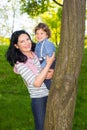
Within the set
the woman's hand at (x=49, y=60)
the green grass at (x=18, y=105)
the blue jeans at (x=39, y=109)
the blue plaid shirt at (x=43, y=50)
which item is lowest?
the green grass at (x=18, y=105)

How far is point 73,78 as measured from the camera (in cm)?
536

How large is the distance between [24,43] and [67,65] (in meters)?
0.75

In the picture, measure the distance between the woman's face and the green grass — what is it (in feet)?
16.3

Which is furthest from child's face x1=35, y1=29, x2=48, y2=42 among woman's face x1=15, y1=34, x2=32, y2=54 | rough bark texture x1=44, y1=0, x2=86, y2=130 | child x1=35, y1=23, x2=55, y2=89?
rough bark texture x1=44, y1=0, x2=86, y2=130

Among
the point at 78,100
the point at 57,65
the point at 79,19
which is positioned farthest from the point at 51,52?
the point at 78,100

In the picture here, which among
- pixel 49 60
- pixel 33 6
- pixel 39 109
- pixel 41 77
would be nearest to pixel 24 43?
pixel 49 60

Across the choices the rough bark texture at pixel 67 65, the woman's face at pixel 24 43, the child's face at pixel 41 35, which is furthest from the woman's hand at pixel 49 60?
the child's face at pixel 41 35

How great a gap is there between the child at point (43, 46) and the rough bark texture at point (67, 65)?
271mm

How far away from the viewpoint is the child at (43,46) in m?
5.62

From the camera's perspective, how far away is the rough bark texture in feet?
17.2

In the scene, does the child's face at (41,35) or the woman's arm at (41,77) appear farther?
the child's face at (41,35)

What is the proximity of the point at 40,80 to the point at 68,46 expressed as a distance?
0.62 m

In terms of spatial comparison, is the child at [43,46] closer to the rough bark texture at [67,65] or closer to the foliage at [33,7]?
the rough bark texture at [67,65]

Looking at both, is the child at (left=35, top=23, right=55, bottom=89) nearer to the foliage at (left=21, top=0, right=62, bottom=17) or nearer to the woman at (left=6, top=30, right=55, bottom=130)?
the woman at (left=6, top=30, right=55, bottom=130)
